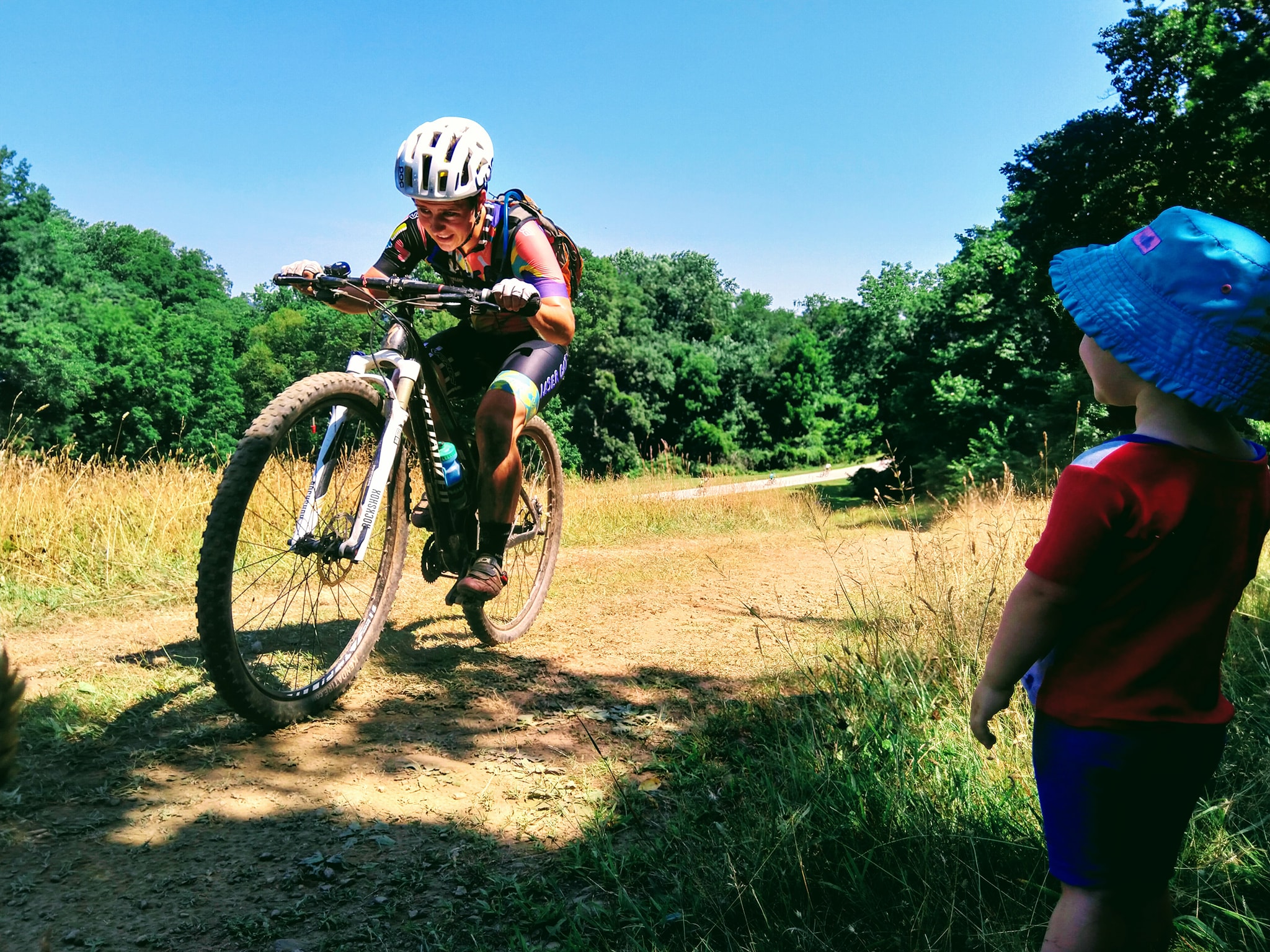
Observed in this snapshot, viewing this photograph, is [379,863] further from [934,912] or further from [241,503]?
[934,912]

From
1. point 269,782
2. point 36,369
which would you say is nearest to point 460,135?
point 269,782

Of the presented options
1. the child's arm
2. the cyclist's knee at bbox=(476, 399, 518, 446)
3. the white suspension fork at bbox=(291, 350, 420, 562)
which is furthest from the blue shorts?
the cyclist's knee at bbox=(476, 399, 518, 446)

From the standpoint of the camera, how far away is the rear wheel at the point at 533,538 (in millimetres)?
5000

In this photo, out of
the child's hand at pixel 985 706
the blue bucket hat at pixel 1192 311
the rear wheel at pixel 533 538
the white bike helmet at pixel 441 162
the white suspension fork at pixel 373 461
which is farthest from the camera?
the rear wheel at pixel 533 538

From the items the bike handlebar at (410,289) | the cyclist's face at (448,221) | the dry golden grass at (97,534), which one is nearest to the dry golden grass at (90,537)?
the dry golden grass at (97,534)

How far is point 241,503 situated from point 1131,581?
265 cm

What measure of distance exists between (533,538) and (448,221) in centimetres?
187

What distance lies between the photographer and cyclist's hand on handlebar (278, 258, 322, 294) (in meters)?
3.60

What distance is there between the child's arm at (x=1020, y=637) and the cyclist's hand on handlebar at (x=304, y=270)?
9.92 ft

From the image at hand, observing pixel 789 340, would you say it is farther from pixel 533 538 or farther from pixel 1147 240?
pixel 1147 240

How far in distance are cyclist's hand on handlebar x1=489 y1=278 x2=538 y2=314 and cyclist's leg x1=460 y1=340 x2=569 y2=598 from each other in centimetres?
49

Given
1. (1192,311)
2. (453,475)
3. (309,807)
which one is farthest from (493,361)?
(1192,311)

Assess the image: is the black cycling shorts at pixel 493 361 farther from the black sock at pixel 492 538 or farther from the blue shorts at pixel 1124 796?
the blue shorts at pixel 1124 796

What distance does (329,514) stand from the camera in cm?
351
